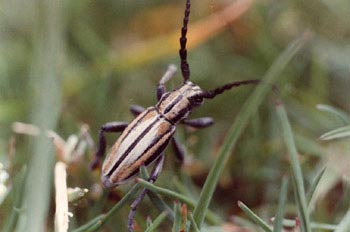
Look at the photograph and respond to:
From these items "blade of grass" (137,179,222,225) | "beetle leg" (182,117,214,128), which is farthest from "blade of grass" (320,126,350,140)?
"beetle leg" (182,117,214,128)

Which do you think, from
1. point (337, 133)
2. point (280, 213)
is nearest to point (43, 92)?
point (280, 213)

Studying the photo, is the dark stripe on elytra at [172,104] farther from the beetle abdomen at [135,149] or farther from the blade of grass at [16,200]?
the blade of grass at [16,200]

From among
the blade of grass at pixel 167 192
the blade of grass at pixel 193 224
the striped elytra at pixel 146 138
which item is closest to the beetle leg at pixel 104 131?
the striped elytra at pixel 146 138

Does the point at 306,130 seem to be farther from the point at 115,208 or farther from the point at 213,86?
the point at 115,208

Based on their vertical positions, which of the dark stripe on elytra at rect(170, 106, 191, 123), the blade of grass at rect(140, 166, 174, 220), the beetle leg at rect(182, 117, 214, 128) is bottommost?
the blade of grass at rect(140, 166, 174, 220)

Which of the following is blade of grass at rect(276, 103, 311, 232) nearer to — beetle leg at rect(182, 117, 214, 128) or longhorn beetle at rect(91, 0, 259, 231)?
longhorn beetle at rect(91, 0, 259, 231)

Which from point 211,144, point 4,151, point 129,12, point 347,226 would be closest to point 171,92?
point 211,144
